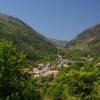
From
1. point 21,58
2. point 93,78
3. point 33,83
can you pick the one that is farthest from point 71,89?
point 21,58

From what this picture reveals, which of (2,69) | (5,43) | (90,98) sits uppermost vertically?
(5,43)

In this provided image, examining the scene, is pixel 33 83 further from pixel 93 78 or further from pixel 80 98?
pixel 93 78

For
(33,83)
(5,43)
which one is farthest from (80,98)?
(5,43)

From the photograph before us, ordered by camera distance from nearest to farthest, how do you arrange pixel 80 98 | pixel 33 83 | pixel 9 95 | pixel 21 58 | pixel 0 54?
1. pixel 9 95
2. pixel 0 54
3. pixel 21 58
4. pixel 33 83
5. pixel 80 98

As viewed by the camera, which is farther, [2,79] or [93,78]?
[93,78]

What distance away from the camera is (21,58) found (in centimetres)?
2486

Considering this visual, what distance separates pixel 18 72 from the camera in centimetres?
2397

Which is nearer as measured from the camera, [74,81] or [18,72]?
[18,72]

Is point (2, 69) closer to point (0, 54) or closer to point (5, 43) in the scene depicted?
point (0, 54)

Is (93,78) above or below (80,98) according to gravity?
above

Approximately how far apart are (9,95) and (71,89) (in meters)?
12.2

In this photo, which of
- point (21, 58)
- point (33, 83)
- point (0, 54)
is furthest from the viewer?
point (33, 83)

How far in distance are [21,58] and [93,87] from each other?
1161 cm

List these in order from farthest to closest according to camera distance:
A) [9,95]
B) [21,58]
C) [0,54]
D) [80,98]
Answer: [80,98]
[21,58]
[0,54]
[9,95]
